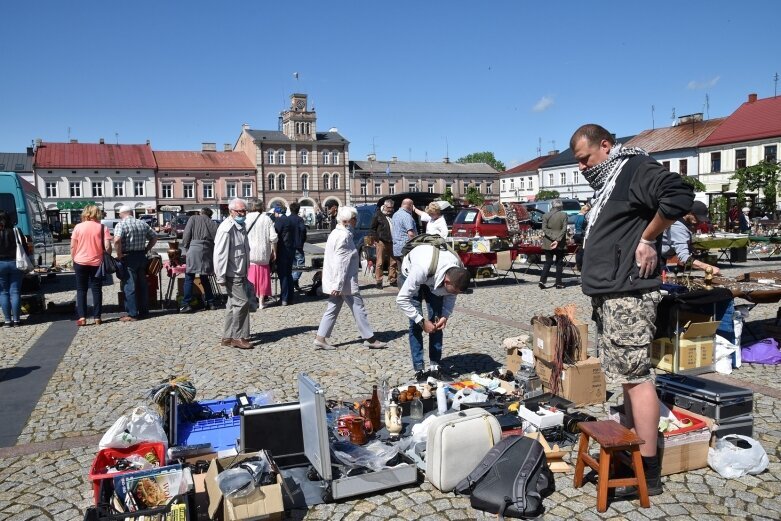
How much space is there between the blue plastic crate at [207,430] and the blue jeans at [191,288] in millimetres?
6526

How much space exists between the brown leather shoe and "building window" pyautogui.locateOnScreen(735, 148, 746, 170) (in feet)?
171

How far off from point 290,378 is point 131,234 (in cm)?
505

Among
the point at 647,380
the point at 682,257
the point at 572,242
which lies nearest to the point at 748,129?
the point at 572,242

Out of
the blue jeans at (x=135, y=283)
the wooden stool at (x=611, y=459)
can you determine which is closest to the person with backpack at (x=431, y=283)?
the wooden stool at (x=611, y=459)

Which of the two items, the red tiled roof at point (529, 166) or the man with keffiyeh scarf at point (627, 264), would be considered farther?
the red tiled roof at point (529, 166)

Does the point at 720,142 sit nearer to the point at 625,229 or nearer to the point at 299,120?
the point at 299,120

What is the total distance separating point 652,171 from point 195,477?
3.21 m

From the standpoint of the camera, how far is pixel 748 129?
165 feet

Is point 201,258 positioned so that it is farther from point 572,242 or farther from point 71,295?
point 572,242

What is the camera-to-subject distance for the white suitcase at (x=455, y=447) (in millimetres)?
3859

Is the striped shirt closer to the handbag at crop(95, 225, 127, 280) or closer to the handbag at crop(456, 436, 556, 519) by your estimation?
the handbag at crop(95, 225, 127, 280)

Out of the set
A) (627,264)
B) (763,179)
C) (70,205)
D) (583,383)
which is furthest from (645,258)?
(70,205)

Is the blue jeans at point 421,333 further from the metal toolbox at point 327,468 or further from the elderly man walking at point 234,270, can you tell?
the elderly man walking at point 234,270

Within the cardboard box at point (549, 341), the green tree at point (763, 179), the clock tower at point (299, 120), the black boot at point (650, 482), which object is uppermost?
the clock tower at point (299, 120)
